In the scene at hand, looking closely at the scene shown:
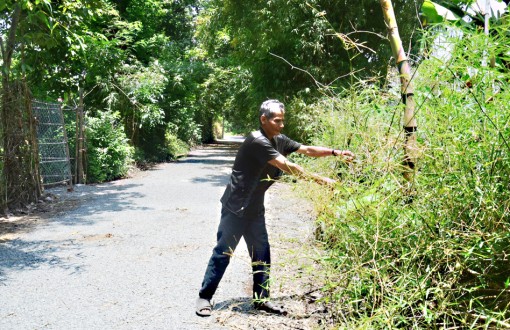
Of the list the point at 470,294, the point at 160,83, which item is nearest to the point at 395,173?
the point at 470,294

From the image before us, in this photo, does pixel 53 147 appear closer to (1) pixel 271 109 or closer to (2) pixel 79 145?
(2) pixel 79 145

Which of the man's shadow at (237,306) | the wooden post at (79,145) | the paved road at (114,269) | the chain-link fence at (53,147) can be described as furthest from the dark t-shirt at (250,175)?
the wooden post at (79,145)

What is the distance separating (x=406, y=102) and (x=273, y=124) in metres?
1.55

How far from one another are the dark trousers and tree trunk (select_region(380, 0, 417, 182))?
1885 mm

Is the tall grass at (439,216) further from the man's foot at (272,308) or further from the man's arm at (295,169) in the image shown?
the man's foot at (272,308)

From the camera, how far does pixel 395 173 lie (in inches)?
111

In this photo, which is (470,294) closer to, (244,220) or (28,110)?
(244,220)

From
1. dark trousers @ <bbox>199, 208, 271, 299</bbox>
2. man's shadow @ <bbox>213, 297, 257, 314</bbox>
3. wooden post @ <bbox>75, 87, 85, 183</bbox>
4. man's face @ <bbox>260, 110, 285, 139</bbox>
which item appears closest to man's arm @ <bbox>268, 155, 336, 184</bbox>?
man's face @ <bbox>260, 110, 285, 139</bbox>

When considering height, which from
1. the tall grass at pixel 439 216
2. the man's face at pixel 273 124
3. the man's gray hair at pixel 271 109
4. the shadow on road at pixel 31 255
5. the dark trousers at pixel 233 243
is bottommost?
the shadow on road at pixel 31 255

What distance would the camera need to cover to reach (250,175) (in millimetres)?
4312

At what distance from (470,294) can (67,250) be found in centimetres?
598

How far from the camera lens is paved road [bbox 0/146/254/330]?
14.9 feet

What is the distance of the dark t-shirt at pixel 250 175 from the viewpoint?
4191 millimetres

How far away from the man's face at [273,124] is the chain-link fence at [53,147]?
1014 cm
